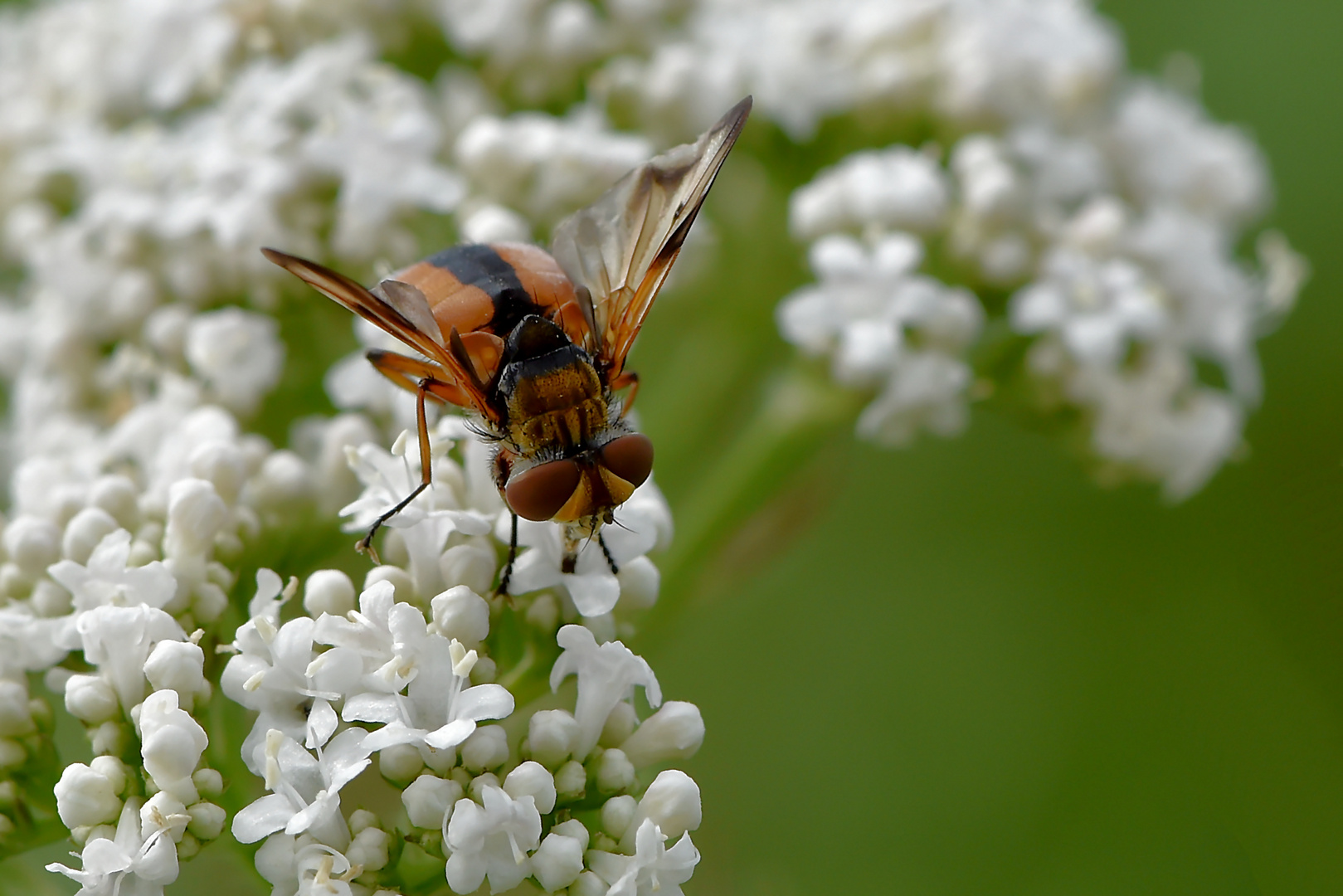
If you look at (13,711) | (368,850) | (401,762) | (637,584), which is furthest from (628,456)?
(13,711)

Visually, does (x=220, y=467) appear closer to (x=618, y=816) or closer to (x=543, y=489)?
(x=543, y=489)

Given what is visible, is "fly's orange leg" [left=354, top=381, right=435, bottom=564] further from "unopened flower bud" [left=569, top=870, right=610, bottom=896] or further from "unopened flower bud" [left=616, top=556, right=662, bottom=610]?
"unopened flower bud" [left=569, top=870, right=610, bottom=896]

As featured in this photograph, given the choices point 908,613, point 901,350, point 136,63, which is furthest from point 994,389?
point 136,63

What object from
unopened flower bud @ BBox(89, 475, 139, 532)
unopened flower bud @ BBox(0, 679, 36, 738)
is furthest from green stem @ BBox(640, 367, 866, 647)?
unopened flower bud @ BBox(0, 679, 36, 738)

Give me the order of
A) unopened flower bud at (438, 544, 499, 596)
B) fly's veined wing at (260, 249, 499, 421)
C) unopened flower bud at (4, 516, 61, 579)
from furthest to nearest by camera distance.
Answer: unopened flower bud at (4, 516, 61, 579) < unopened flower bud at (438, 544, 499, 596) < fly's veined wing at (260, 249, 499, 421)

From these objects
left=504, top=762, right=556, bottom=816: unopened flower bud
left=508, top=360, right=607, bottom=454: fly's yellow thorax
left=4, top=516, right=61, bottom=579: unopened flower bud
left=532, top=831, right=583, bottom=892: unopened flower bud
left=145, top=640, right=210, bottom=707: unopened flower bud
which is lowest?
left=532, top=831, right=583, bottom=892: unopened flower bud

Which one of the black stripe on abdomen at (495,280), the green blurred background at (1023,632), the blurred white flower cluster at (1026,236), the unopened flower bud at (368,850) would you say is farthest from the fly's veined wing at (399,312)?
the blurred white flower cluster at (1026,236)

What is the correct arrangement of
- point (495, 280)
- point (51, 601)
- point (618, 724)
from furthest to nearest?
point (51, 601) → point (495, 280) → point (618, 724)
